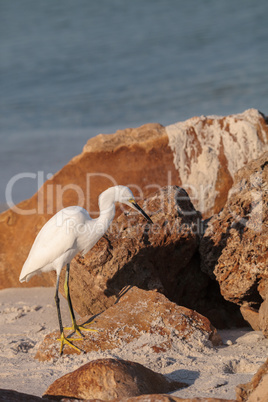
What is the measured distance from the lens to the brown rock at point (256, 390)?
9.29 feet

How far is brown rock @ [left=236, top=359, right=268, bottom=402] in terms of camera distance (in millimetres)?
2830

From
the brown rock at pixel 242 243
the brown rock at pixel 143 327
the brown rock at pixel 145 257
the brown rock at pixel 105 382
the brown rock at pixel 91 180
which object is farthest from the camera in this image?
the brown rock at pixel 91 180

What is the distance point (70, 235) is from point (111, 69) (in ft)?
49.5

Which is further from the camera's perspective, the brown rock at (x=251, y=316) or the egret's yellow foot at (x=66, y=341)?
the brown rock at (x=251, y=316)

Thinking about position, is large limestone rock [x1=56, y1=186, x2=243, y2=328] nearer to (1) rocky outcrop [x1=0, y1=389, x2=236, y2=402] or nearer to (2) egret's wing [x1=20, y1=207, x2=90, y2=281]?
(2) egret's wing [x1=20, y1=207, x2=90, y2=281]

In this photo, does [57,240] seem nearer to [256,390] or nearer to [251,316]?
[251,316]

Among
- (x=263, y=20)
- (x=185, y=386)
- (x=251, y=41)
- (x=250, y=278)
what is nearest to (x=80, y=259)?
(x=250, y=278)

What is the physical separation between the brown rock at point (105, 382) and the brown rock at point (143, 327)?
84cm

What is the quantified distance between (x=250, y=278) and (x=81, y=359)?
1.62 m

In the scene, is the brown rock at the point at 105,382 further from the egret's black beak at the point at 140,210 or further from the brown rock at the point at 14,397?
the egret's black beak at the point at 140,210

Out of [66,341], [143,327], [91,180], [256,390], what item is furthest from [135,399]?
[91,180]

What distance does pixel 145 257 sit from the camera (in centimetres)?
517

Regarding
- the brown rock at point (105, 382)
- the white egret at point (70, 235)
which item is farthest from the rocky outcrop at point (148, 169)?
the brown rock at point (105, 382)

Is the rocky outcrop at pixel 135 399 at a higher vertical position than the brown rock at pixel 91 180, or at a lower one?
lower
